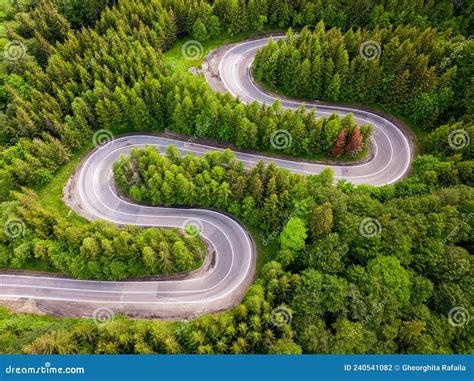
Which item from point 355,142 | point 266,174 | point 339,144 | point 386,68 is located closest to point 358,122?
point 355,142

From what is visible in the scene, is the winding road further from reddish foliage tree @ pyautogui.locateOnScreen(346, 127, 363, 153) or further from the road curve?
reddish foliage tree @ pyautogui.locateOnScreen(346, 127, 363, 153)

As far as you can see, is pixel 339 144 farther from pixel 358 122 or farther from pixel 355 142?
pixel 358 122

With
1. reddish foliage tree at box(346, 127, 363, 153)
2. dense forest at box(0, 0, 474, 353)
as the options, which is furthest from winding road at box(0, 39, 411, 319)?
reddish foliage tree at box(346, 127, 363, 153)

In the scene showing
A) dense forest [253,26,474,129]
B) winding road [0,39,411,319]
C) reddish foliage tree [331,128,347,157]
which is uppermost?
dense forest [253,26,474,129]

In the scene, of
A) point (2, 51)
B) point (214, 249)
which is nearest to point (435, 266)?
point (214, 249)

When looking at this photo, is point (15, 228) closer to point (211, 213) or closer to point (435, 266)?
point (211, 213)
